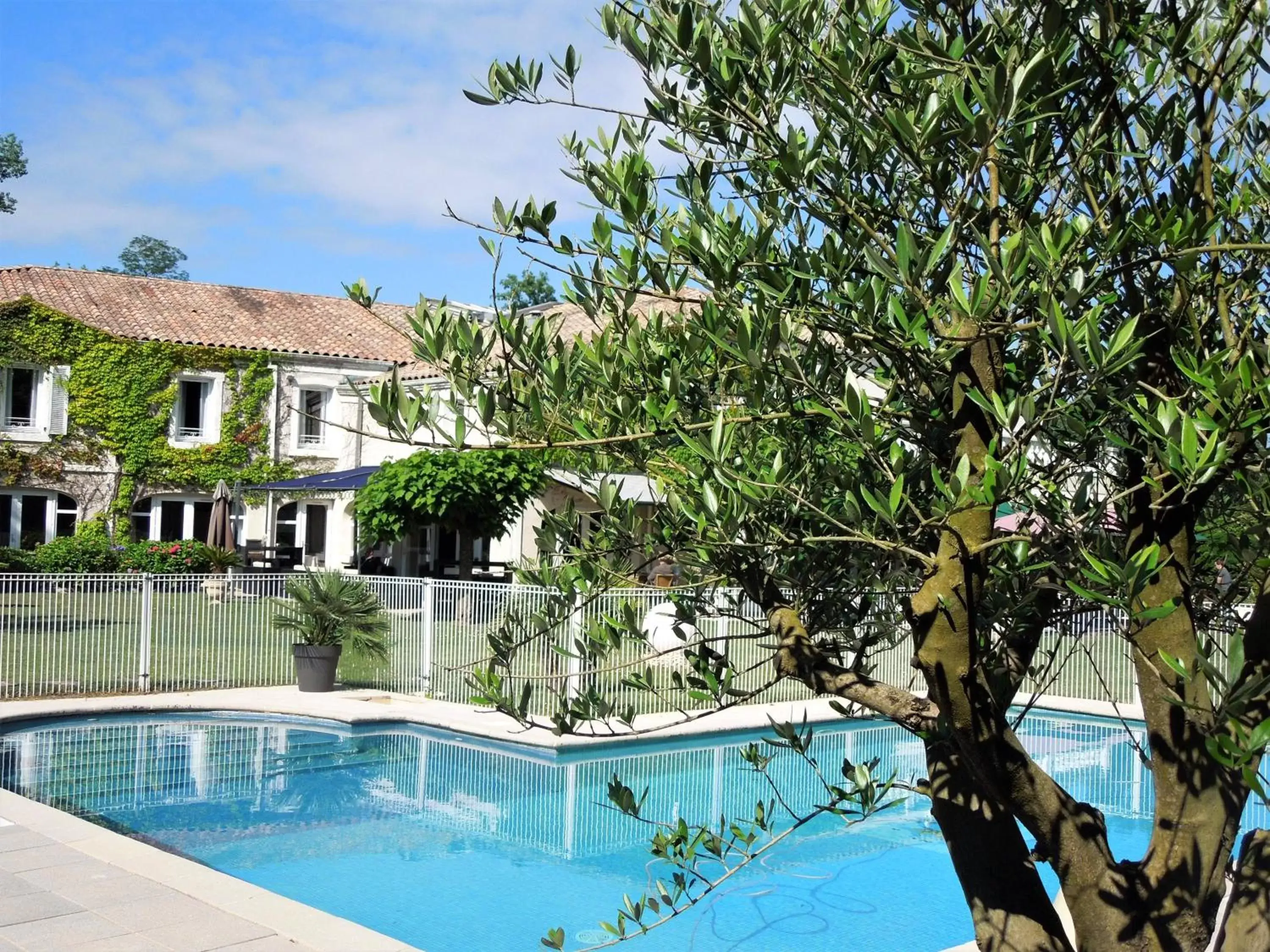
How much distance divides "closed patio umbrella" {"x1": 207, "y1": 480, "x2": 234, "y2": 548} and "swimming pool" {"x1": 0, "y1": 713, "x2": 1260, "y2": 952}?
13.3 meters

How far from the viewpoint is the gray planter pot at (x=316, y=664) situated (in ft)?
56.2

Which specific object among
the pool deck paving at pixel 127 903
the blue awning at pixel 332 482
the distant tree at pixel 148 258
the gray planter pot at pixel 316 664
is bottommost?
the pool deck paving at pixel 127 903

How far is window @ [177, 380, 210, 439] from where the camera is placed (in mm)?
36531

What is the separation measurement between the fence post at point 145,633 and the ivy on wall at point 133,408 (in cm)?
1927

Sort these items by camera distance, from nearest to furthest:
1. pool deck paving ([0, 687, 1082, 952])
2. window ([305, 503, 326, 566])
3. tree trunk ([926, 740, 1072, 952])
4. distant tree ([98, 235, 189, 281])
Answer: tree trunk ([926, 740, 1072, 952]) → pool deck paving ([0, 687, 1082, 952]) → window ([305, 503, 326, 566]) → distant tree ([98, 235, 189, 281])

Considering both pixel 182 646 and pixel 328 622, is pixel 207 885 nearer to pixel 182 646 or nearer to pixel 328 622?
pixel 328 622

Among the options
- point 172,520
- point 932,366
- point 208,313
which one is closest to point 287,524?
point 172,520

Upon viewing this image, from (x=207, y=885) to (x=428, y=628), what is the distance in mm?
9225

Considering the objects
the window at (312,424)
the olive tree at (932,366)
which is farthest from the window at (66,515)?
the olive tree at (932,366)

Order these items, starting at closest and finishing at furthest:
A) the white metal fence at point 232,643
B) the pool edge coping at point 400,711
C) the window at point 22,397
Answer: the pool edge coping at point 400,711 < the white metal fence at point 232,643 < the window at point 22,397

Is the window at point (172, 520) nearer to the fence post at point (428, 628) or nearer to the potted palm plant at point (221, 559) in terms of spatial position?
the potted palm plant at point (221, 559)

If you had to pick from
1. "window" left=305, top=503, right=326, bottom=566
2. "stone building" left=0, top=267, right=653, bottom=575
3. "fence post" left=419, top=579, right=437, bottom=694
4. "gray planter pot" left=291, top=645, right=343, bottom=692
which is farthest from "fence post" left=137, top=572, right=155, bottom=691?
"window" left=305, top=503, right=326, bottom=566

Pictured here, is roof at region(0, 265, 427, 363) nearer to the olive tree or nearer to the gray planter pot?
the gray planter pot

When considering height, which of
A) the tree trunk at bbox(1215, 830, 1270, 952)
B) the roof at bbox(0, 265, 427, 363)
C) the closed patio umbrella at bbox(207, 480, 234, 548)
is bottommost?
the tree trunk at bbox(1215, 830, 1270, 952)
